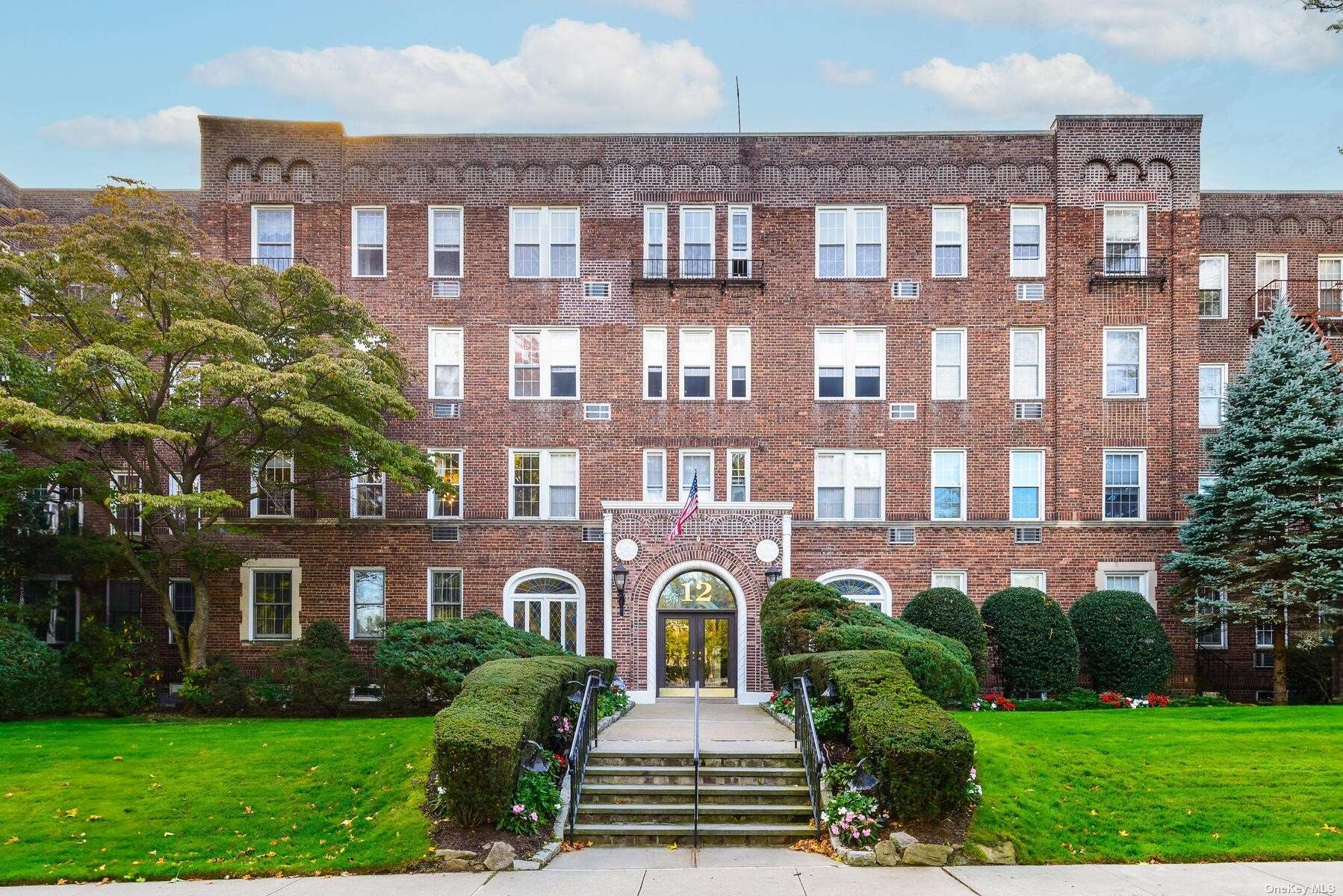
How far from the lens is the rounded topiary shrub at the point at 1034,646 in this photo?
2162 centimetres

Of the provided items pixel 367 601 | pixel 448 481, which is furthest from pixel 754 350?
pixel 367 601

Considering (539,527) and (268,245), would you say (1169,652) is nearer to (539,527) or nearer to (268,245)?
(539,527)

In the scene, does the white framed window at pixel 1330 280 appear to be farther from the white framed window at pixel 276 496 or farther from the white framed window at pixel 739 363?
the white framed window at pixel 276 496

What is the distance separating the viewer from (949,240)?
24359 mm

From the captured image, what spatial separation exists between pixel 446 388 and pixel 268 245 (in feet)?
18.3

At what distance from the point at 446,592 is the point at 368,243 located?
28.4 feet

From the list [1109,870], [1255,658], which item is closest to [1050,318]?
[1255,658]

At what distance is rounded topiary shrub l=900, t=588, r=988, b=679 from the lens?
21.0 metres

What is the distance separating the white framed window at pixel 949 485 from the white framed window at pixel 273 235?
16.2 meters

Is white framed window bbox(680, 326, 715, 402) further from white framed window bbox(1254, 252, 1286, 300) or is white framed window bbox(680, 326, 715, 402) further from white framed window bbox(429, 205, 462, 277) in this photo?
white framed window bbox(1254, 252, 1286, 300)

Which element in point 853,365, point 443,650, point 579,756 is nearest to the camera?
point 579,756

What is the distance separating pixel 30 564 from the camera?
21844 mm

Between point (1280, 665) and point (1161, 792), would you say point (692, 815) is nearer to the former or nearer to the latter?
point (1161, 792)

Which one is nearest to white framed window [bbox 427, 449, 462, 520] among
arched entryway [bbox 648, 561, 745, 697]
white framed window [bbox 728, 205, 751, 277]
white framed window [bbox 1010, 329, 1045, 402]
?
arched entryway [bbox 648, 561, 745, 697]
